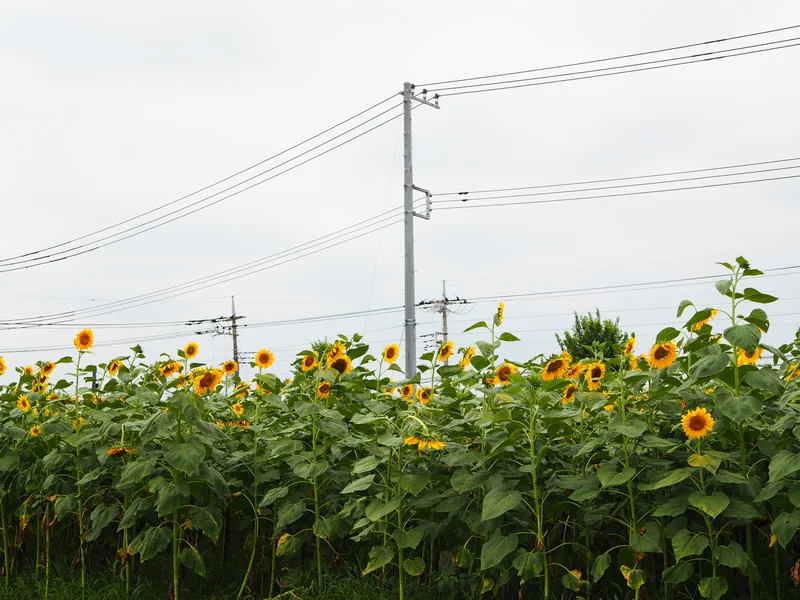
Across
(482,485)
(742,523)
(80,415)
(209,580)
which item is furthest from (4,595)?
(742,523)

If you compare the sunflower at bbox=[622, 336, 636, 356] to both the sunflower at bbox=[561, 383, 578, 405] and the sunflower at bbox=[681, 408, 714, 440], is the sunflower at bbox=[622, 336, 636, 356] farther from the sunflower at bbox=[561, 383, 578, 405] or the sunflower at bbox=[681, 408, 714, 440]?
the sunflower at bbox=[681, 408, 714, 440]

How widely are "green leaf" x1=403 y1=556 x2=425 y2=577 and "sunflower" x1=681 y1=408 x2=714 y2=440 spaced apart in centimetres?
132

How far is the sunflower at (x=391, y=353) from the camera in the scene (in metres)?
4.44

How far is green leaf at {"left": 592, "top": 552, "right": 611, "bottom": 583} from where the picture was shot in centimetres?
333

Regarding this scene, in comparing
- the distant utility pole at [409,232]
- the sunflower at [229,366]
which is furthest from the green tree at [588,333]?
the sunflower at [229,366]

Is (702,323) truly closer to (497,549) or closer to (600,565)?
(600,565)

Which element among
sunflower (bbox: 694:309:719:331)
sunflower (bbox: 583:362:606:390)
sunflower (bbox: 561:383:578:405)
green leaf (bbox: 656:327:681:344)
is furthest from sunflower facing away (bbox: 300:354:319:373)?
sunflower (bbox: 694:309:719:331)

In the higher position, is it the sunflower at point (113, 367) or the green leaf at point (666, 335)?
the green leaf at point (666, 335)

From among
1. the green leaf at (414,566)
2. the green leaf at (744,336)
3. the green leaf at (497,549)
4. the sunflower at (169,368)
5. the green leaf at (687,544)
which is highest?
the green leaf at (744,336)

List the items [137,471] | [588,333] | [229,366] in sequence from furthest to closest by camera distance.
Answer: [588,333]
[229,366]
[137,471]

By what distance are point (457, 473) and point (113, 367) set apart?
2.52m

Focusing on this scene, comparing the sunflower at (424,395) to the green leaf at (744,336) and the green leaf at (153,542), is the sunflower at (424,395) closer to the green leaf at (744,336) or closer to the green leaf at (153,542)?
the green leaf at (153,542)

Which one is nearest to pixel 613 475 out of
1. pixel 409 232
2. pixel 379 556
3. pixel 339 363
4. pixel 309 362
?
pixel 379 556

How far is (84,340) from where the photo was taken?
5129mm
